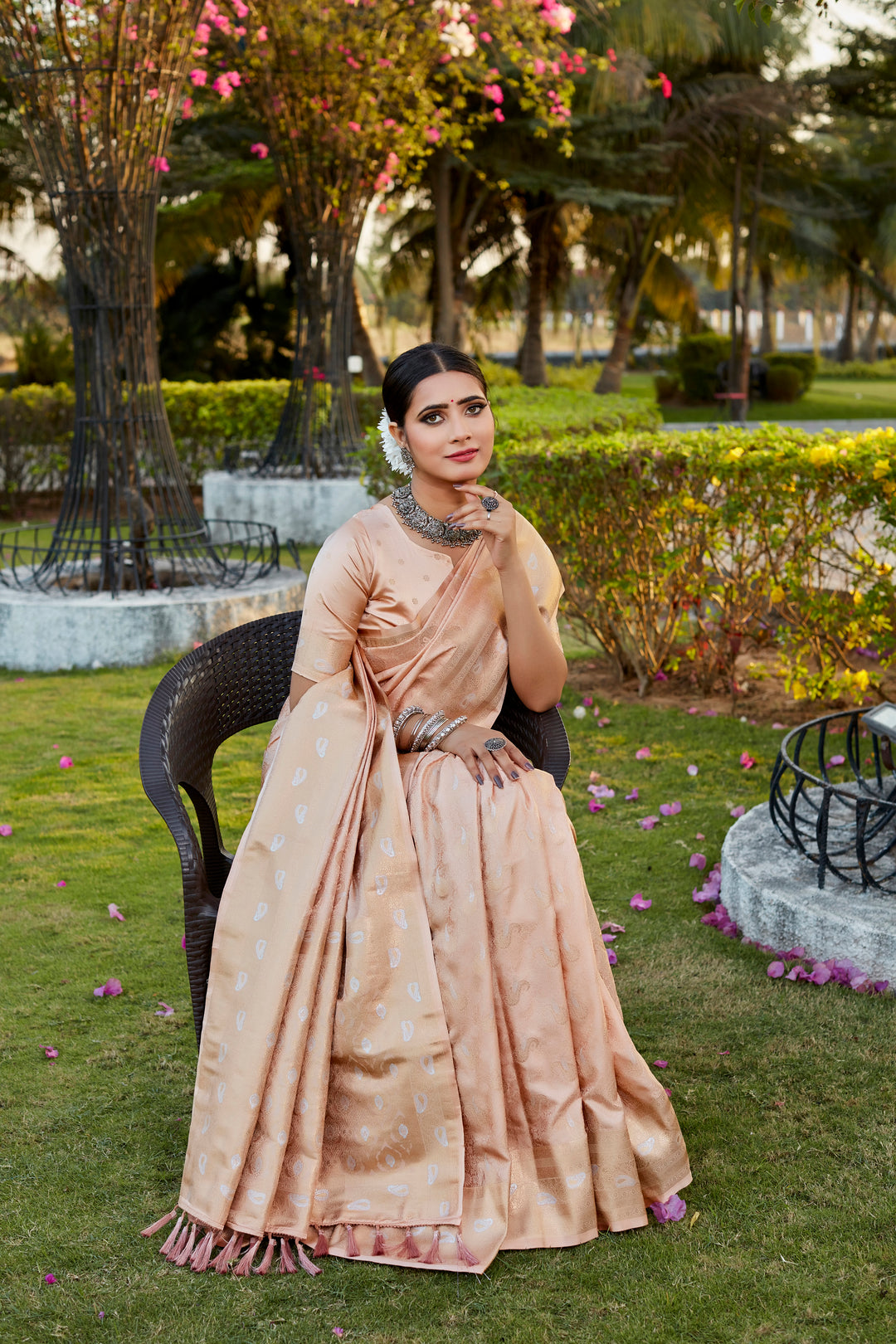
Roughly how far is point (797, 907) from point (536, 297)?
2172 cm

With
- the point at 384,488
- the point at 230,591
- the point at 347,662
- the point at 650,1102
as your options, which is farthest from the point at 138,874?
the point at 384,488

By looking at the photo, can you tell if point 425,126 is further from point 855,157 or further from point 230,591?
point 855,157

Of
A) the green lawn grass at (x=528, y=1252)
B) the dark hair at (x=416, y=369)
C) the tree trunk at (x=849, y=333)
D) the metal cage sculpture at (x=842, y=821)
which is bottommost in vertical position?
the green lawn grass at (x=528, y=1252)

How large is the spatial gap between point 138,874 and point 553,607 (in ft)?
7.41

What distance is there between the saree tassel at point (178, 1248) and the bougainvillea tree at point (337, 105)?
820 centimetres

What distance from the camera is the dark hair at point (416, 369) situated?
2670 millimetres

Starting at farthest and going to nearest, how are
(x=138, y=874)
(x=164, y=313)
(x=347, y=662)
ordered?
(x=164, y=313)
(x=138, y=874)
(x=347, y=662)

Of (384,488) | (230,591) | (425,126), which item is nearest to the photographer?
(230,591)

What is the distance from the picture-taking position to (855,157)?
27656mm

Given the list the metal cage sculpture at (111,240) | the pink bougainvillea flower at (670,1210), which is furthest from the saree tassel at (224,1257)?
the metal cage sculpture at (111,240)

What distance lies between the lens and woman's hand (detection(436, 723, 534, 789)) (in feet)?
8.74

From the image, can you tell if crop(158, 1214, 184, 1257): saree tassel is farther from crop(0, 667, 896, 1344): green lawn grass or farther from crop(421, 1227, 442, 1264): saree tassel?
crop(421, 1227, 442, 1264): saree tassel

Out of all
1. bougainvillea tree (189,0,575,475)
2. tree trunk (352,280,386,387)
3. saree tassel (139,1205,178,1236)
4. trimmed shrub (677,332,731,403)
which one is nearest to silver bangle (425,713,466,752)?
saree tassel (139,1205,178,1236)

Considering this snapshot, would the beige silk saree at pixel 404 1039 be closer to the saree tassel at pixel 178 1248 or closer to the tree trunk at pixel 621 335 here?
the saree tassel at pixel 178 1248
